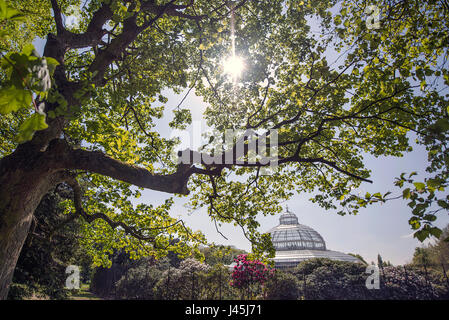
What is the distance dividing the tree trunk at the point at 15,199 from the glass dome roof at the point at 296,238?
41252mm

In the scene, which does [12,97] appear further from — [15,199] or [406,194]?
[15,199]

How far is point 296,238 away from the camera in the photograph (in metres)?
42.7

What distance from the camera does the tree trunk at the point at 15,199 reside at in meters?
3.18

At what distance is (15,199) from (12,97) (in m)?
3.30

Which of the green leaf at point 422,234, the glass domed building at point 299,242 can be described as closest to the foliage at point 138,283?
the green leaf at point 422,234

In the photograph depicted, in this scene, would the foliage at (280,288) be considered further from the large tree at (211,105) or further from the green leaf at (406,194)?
the green leaf at (406,194)

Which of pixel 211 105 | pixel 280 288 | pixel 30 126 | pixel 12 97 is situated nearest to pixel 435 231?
pixel 30 126

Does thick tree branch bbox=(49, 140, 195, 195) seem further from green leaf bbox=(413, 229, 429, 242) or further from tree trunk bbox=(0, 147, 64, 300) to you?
green leaf bbox=(413, 229, 429, 242)
